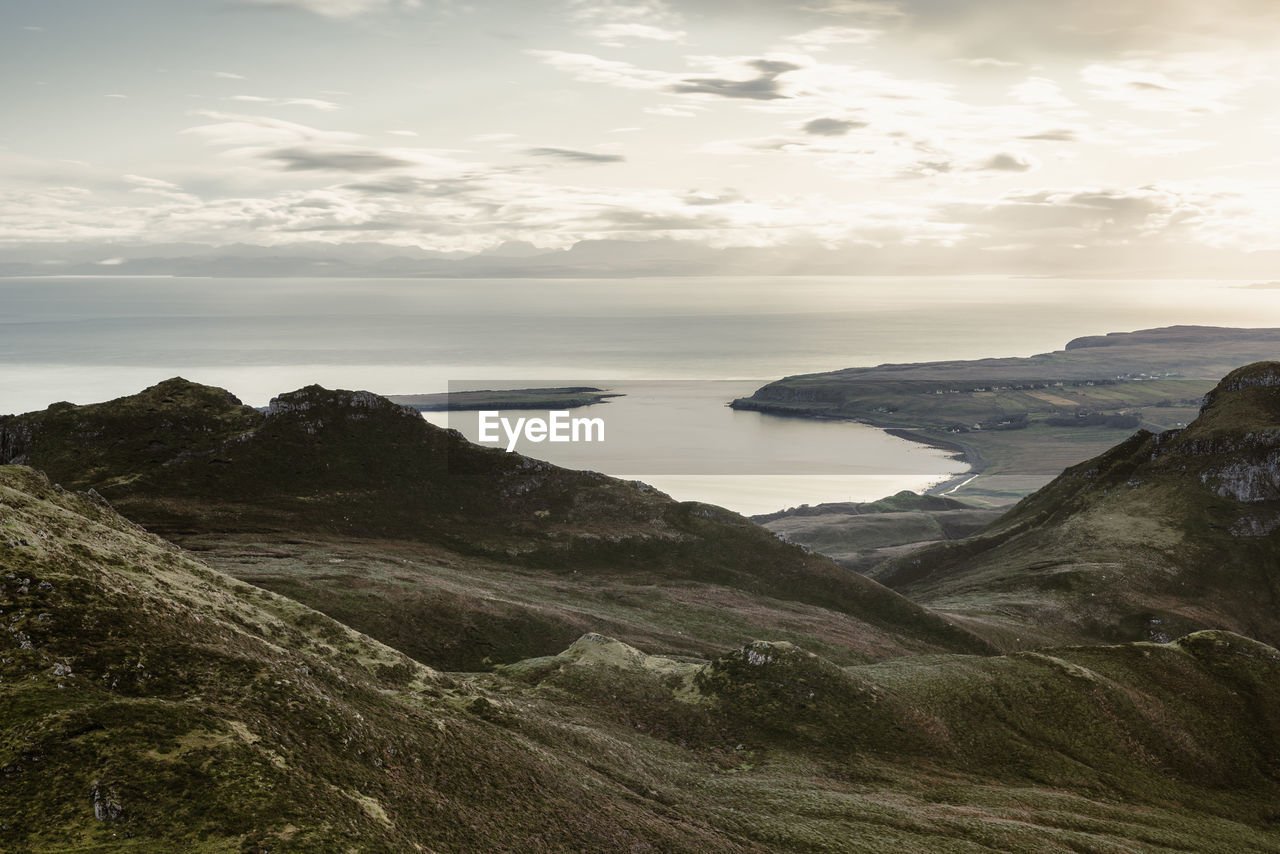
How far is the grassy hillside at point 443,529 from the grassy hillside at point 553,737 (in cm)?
1726

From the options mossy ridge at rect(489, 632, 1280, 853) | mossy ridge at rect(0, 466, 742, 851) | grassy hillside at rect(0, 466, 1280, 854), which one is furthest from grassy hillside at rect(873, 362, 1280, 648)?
mossy ridge at rect(0, 466, 742, 851)

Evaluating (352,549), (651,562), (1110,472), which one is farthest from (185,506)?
(1110,472)

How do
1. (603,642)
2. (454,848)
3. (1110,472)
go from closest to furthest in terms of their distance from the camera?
(454,848) → (603,642) → (1110,472)

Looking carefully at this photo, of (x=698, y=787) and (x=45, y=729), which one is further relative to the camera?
(x=698, y=787)

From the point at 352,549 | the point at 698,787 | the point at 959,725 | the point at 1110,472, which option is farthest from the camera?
the point at 1110,472

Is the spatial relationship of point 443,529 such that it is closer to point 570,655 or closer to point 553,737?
point 570,655

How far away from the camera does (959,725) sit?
6875cm

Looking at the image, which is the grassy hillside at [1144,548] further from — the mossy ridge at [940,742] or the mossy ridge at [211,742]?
the mossy ridge at [211,742]

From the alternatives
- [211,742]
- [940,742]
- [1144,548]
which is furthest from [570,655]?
[1144,548]

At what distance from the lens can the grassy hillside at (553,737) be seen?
→ 26562 mm

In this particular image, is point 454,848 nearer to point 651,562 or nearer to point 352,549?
point 352,549

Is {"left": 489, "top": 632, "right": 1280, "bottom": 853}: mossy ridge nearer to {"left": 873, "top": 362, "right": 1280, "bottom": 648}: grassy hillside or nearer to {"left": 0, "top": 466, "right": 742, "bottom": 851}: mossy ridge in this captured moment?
{"left": 0, "top": 466, "right": 742, "bottom": 851}: mossy ridge

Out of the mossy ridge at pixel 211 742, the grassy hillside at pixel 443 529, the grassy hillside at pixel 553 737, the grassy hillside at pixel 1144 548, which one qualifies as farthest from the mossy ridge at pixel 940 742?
the grassy hillside at pixel 1144 548

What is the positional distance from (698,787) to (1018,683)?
124ft
